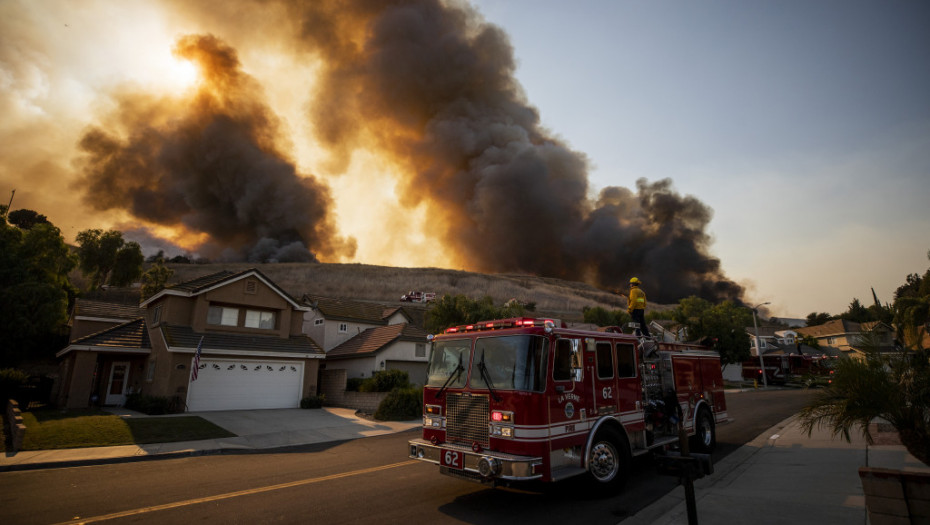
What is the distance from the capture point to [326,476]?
28.7 feet

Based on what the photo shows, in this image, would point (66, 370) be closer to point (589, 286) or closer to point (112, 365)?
point (112, 365)

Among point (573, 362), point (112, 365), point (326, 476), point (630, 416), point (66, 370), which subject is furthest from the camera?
point (112, 365)

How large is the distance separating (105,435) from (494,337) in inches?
510

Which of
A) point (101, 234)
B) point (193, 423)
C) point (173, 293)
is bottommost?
point (193, 423)

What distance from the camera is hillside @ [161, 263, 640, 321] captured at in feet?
276

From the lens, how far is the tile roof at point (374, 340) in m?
26.8

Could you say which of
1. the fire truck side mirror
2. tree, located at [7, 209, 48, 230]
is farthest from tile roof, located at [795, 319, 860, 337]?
tree, located at [7, 209, 48, 230]

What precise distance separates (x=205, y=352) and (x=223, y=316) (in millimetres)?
3112

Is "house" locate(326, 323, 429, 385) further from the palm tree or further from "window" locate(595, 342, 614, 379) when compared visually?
the palm tree

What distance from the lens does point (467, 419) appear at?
6910 millimetres

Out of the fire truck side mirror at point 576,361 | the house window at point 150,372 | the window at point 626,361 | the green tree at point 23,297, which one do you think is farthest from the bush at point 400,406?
the green tree at point 23,297

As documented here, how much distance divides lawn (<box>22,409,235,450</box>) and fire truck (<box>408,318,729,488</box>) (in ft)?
34.1

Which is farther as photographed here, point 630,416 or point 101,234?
point 101,234

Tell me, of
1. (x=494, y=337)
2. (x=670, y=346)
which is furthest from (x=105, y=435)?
(x=670, y=346)
